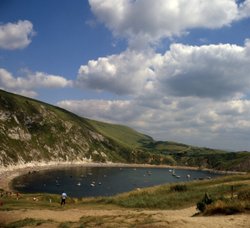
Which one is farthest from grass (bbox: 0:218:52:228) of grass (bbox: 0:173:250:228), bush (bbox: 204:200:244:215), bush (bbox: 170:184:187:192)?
bush (bbox: 170:184:187:192)

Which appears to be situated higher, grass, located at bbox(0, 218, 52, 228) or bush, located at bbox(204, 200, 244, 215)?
bush, located at bbox(204, 200, 244, 215)

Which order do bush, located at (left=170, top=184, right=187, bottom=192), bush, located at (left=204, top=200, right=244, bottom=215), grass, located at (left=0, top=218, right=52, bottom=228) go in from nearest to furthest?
bush, located at (left=204, top=200, right=244, bottom=215)
grass, located at (left=0, top=218, right=52, bottom=228)
bush, located at (left=170, top=184, right=187, bottom=192)

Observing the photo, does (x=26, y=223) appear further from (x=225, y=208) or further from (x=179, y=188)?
(x=179, y=188)

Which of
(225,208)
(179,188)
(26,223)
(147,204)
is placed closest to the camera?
(225,208)

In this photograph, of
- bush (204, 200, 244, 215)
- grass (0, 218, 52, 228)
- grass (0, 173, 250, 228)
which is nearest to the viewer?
bush (204, 200, 244, 215)

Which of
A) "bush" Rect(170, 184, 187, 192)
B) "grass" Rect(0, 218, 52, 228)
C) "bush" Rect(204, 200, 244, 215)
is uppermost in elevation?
"bush" Rect(204, 200, 244, 215)

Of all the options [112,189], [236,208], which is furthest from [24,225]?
[112,189]

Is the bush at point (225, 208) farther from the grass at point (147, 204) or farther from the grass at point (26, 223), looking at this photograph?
the grass at point (26, 223)

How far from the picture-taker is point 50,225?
32.9 m

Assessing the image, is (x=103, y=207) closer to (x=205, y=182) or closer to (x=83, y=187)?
(x=205, y=182)

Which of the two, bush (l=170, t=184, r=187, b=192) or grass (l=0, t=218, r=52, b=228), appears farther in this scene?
bush (l=170, t=184, r=187, b=192)

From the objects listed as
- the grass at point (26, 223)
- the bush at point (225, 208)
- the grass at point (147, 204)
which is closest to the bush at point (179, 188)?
the grass at point (147, 204)

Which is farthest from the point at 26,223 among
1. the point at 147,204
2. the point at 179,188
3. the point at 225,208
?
the point at 179,188

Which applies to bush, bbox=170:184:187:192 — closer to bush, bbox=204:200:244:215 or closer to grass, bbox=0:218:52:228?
bush, bbox=204:200:244:215
